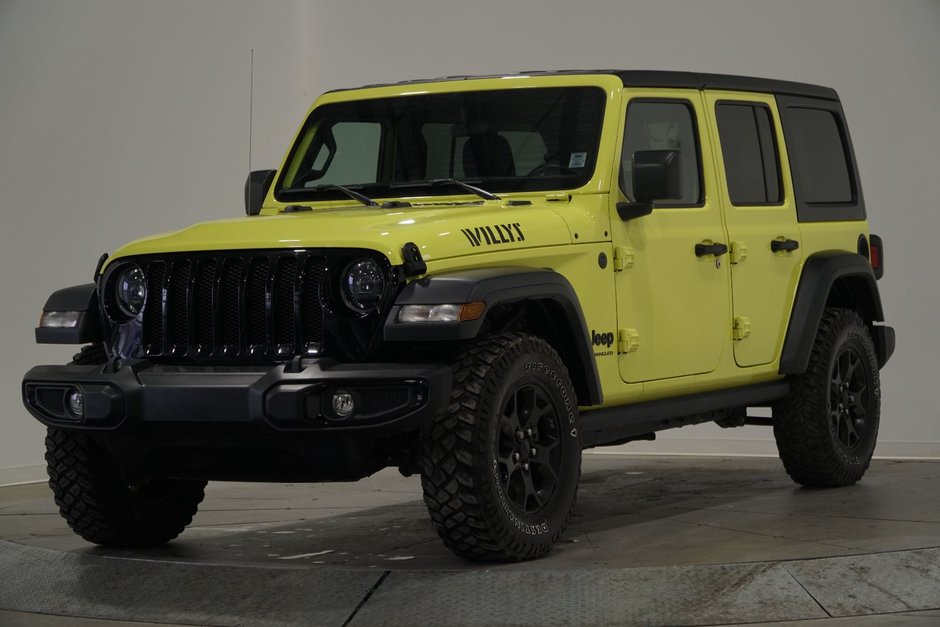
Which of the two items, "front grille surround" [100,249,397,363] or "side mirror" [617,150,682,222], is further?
"side mirror" [617,150,682,222]

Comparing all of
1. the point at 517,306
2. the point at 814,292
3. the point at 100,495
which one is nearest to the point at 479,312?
the point at 517,306

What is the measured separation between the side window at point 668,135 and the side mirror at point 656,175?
9.4 inches

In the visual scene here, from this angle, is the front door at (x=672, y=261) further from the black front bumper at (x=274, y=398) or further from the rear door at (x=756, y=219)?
the black front bumper at (x=274, y=398)

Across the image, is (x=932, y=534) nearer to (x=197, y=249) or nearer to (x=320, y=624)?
(x=320, y=624)

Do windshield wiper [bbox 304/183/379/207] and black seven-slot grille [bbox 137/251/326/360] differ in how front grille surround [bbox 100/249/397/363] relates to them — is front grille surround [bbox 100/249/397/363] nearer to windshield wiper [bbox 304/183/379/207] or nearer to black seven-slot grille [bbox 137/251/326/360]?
black seven-slot grille [bbox 137/251/326/360]

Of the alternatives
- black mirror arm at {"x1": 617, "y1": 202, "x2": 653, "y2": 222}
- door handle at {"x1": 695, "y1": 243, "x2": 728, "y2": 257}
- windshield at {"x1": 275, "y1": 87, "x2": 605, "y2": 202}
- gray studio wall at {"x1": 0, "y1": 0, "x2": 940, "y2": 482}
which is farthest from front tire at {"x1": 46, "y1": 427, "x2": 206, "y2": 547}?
gray studio wall at {"x1": 0, "y1": 0, "x2": 940, "y2": 482}

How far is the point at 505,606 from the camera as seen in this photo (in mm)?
4770

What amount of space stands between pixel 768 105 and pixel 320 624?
381cm

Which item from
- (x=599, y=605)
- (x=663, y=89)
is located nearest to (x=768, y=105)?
(x=663, y=89)

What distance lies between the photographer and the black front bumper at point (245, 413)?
485cm

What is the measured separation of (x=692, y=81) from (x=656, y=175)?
1.04 m

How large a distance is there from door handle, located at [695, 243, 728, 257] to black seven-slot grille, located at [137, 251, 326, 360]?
2.04 metres

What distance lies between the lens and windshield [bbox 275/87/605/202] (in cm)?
611

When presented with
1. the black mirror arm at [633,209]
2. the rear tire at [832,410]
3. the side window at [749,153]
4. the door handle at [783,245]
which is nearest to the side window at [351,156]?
the black mirror arm at [633,209]
